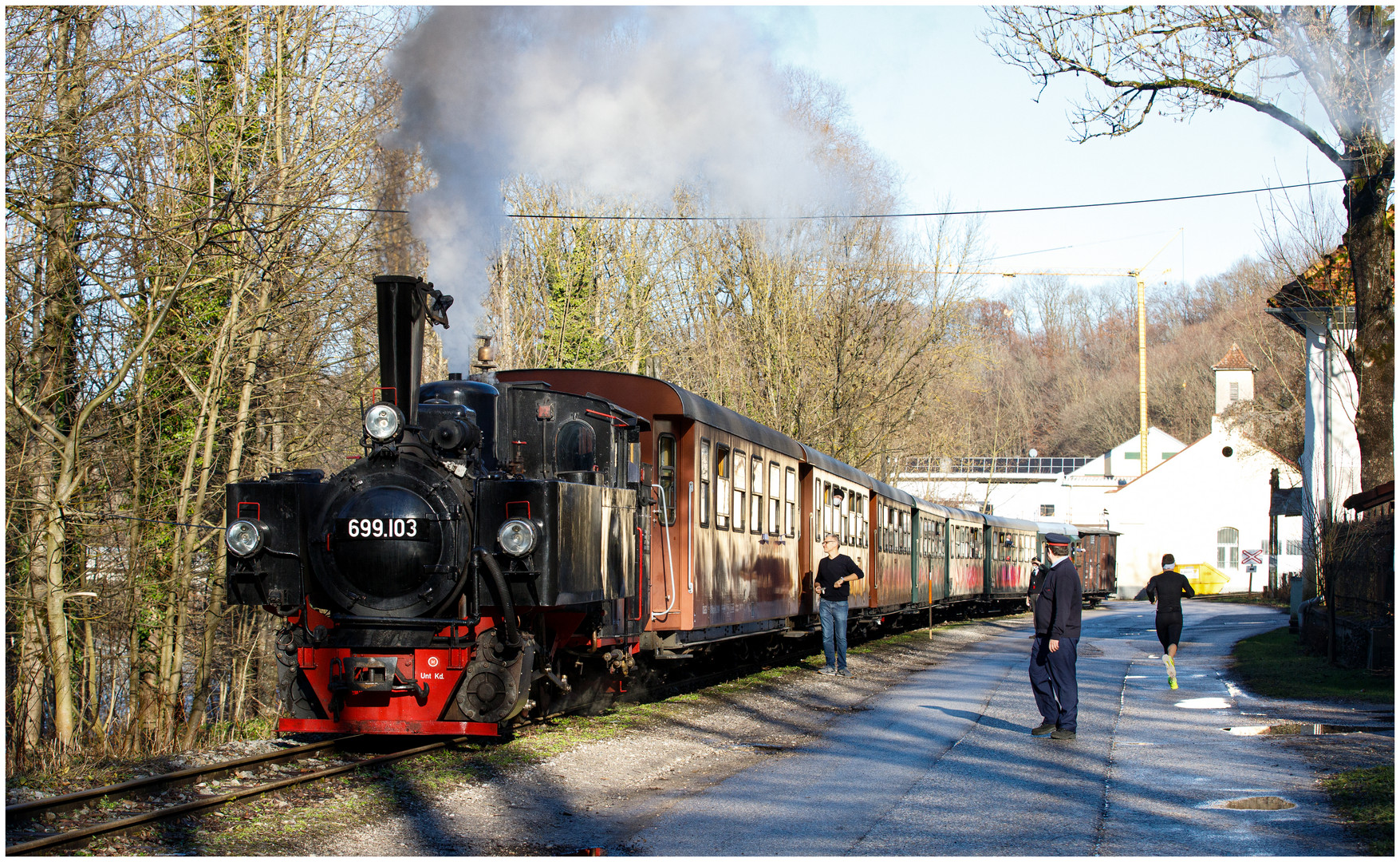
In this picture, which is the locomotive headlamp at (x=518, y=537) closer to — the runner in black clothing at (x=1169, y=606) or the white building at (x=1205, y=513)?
the runner in black clothing at (x=1169, y=606)

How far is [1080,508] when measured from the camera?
202 ft

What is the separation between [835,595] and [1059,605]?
213 inches

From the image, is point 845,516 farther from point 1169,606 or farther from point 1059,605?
point 1059,605

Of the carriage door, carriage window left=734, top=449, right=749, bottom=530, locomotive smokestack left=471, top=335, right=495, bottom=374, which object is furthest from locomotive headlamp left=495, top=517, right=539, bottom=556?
carriage window left=734, top=449, right=749, bottom=530

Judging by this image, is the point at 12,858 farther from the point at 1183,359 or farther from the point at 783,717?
the point at 1183,359

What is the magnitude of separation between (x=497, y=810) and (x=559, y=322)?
1870cm

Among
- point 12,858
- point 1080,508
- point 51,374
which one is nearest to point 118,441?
point 51,374

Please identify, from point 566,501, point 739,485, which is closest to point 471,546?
point 566,501

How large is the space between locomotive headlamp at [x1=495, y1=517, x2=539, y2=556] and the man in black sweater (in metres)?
A: 7.09

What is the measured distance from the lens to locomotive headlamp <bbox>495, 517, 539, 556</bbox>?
7.93 m

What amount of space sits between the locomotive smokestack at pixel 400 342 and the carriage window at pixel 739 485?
523 centimetres

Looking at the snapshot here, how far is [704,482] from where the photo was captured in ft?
39.1

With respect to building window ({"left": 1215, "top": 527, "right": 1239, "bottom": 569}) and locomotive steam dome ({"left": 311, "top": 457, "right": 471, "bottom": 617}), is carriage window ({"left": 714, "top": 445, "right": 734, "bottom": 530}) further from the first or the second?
building window ({"left": 1215, "top": 527, "right": 1239, "bottom": 569})

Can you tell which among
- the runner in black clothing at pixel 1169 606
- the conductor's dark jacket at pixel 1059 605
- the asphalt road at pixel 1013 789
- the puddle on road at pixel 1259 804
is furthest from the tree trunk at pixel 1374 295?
the puddle on road at pixel 1259 804
